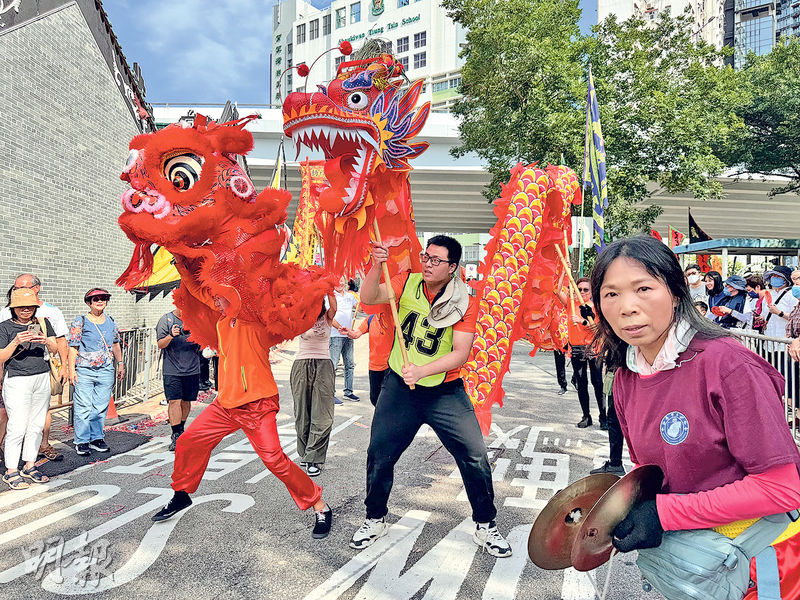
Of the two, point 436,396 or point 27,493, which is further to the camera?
point 27,493

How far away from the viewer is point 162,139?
9.92ft

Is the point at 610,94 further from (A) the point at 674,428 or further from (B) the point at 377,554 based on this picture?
(A) the point at 674,428

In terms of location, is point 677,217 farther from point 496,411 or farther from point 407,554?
point 407,554

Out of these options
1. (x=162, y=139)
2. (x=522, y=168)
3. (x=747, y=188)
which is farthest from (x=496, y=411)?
(x=747, y=188)

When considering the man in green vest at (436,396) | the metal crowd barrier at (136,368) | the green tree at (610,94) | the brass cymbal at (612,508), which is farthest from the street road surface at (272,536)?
the green tree at (610,94)

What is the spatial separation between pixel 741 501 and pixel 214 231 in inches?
108

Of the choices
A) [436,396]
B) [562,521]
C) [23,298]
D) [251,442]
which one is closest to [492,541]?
[436,396]

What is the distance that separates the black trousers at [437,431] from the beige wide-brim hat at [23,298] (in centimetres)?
305

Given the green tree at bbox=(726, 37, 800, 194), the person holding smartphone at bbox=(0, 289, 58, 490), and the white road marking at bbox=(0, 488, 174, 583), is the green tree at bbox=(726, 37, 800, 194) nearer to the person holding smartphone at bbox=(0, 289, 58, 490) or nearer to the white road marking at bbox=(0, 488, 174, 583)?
the white road marking at bbox=(0, 488, 174, 583)

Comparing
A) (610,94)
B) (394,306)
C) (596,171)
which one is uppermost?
(610,94)

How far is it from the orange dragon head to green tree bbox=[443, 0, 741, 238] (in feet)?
35.6

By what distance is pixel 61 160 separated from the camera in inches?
349

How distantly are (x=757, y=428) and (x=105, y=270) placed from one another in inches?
439

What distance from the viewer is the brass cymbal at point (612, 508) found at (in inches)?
54.0
